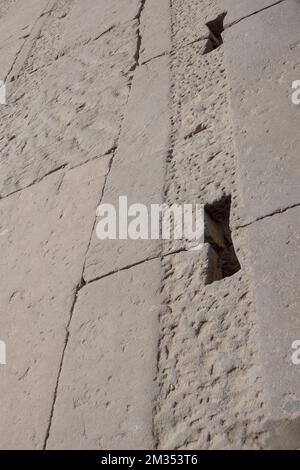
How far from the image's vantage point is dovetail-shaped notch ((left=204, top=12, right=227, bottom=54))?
3.09 metres

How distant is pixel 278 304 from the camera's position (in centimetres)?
172

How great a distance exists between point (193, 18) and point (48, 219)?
1588mm

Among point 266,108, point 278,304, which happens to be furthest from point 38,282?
point 266,108

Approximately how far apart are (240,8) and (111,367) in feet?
7.14

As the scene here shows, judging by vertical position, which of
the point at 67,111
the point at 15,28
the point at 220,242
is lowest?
the point at 220,242

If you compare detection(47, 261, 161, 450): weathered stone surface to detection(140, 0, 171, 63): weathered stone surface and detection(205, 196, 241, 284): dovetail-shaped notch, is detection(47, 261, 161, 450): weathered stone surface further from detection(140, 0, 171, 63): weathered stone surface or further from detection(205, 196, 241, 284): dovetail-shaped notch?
detection(140, 0, 171, 63): weathered stone surface

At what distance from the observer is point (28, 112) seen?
359cm

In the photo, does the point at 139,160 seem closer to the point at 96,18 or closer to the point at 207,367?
the point at 207,367

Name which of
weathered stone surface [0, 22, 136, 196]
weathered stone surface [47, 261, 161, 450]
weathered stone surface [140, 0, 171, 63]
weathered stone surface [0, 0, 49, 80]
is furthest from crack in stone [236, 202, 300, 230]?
weathered stone surface [0, 0, 49, 80]

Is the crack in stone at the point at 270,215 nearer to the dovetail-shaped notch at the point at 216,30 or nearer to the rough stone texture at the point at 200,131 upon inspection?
the rough stone texture at the point at 200,131

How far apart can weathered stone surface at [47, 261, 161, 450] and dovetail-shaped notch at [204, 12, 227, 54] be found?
1.57 meters

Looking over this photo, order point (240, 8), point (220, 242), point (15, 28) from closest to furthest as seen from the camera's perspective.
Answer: point (220, 242)
point (240, 8)
point (15, 28)

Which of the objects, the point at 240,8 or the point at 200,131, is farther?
the point at 240,8

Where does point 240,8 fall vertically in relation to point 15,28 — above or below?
below
